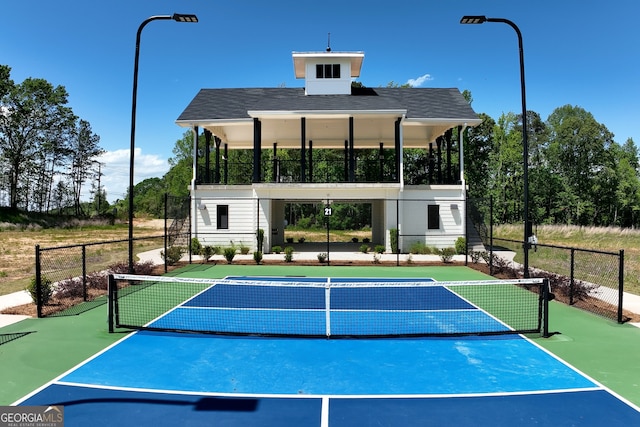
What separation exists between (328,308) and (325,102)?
2090 cm

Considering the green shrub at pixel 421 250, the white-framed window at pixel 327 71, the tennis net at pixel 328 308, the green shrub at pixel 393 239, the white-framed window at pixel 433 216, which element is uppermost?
the white-framed window at pixel 327 71

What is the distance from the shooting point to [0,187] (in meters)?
61.1

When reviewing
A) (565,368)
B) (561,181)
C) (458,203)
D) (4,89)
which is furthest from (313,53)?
(4,89)

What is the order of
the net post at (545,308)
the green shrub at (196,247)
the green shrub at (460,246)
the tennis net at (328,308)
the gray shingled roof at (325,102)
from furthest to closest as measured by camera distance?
the gray shingled roof at (325,102) < the green shrub at (460,246) < the green shrub at (196,247) < the tennis net at (328,308) < the net post at (545,308)

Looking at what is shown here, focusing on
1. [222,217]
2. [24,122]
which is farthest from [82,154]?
[222,217]

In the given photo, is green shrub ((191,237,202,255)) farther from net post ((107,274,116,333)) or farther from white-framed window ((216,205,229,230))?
net post ((107,274,116,333))

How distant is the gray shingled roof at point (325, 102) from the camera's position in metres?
26.7

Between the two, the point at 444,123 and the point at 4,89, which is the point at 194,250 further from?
the point at 4,89

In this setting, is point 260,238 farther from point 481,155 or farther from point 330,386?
point 481,155

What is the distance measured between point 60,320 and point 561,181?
62.7m

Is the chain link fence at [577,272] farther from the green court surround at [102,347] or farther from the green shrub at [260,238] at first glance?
the green shrub at [260,238]

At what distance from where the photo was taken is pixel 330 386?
20.6 ft

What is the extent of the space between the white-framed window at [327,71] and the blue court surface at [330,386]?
80.0 feet

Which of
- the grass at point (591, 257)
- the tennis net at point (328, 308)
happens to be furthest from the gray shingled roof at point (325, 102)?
the tennis net at point (328, 308)
